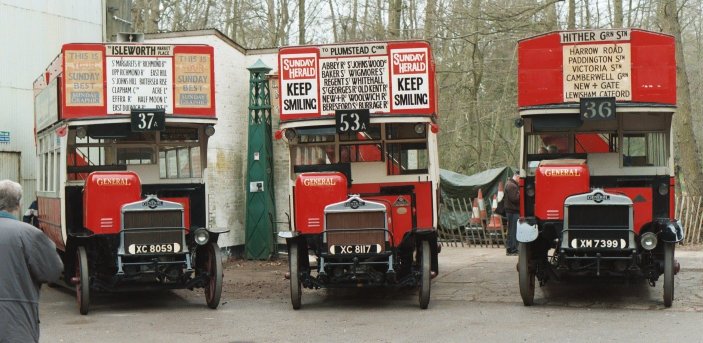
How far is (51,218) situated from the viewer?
13.9 metres

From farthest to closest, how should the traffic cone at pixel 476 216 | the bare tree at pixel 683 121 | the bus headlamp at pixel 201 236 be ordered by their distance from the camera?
1. the traffic cone at pixel 476 216
2. the bare tree at pixel 683 121
3. the bus headlamp at pixel 201 236

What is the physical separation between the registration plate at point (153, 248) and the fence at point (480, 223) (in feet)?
37.7

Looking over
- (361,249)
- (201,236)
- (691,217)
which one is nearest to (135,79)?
(201,236)

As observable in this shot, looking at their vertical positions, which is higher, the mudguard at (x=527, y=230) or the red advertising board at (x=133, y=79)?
the red advertising board at (x=133, y=79)

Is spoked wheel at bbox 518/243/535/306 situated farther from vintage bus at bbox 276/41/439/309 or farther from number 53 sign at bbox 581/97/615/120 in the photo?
number 53 sign at bbox 581/97/615/120

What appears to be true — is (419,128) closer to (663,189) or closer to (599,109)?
(599,109)

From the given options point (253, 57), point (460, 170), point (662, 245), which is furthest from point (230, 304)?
point (460, 170)

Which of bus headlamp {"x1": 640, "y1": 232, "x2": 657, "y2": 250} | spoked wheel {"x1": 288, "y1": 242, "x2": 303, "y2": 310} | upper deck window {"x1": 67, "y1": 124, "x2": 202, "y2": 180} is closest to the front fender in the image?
bus headlamp {"x1": 640, "y1": 232, "x2": 657, "y2": 250}

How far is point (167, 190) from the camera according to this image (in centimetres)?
1344

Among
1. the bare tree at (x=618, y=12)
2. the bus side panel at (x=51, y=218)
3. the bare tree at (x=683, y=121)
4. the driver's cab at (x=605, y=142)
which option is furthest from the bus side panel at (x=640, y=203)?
the bare tree at (x=618, y=12)

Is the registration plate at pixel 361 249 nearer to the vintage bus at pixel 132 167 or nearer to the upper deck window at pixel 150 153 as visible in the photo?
the vintage bus at pixel 132 167

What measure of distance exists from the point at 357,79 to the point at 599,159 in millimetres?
3392

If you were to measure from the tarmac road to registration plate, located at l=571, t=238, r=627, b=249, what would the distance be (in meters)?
0.51

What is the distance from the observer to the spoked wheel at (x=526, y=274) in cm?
1189
